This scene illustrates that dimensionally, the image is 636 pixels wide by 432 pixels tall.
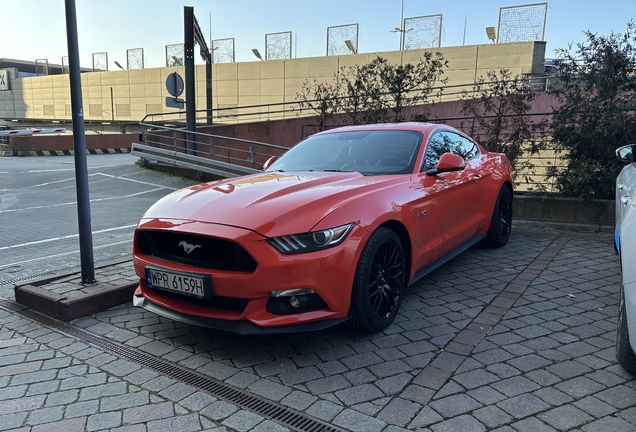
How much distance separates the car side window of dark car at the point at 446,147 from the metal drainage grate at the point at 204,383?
8.21ft

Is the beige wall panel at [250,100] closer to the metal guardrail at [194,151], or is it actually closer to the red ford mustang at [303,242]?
the metal guardrail at [194,151]

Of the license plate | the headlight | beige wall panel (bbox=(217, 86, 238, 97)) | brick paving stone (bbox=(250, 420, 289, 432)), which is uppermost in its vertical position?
beige wall panel (bbox=(217, 86, 238, 97))

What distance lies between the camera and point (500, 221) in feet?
19.9

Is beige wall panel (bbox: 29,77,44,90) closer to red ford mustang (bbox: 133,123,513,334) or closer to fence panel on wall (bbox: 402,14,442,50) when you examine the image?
fence panel on wall (bbox: 402,14,442,50)

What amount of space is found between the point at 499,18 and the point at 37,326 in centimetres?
2526

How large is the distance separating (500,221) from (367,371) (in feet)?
12.1

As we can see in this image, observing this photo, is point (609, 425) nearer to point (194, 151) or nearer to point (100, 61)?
point (194, 151)

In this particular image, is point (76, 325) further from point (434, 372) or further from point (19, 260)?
point (434, 372)

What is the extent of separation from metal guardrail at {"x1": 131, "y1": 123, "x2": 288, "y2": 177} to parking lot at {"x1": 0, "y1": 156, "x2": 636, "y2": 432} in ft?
24.3

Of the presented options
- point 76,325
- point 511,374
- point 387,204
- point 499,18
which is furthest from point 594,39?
point 499,18

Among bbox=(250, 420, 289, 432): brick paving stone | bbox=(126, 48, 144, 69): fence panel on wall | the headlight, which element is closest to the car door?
the headlight

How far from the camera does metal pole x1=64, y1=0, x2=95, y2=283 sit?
408 centimetres

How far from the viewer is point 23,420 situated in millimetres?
2625

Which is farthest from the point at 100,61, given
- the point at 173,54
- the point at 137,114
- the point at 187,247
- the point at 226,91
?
the point at 187,247
